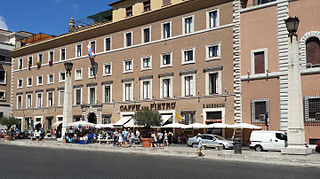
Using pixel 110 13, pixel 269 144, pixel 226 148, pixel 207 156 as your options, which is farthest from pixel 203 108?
pixel 110 13

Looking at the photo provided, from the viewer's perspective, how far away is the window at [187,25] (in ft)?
129

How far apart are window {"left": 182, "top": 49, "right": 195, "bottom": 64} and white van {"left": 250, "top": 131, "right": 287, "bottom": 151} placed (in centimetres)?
1233

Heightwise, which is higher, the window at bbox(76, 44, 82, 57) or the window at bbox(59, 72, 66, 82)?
the window at bbox(76, 44, 82, 57)

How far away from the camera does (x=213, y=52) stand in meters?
37.2

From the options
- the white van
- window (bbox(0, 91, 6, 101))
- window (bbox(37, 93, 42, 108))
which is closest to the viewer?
the white van

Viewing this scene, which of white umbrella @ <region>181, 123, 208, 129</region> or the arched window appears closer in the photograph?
the arched window

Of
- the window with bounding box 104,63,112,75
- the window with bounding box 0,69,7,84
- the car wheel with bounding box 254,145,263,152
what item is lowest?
the car wheel with bounding box 254,145,263,152

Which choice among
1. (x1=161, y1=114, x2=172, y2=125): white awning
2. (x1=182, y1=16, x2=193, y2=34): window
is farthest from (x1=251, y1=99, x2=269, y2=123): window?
(x1=182, y1=16, x2=193, y2=34): window

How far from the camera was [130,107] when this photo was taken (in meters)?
43.7

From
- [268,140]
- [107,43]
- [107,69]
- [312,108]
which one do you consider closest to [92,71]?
[107,69]

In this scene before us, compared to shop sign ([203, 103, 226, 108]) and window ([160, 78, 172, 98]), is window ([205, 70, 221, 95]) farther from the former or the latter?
window ([160, 78, 172, 98])

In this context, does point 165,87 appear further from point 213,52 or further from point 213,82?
point 213,52

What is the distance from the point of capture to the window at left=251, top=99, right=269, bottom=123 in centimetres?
3302

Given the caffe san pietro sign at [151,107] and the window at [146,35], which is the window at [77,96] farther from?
the window at [146,35]
